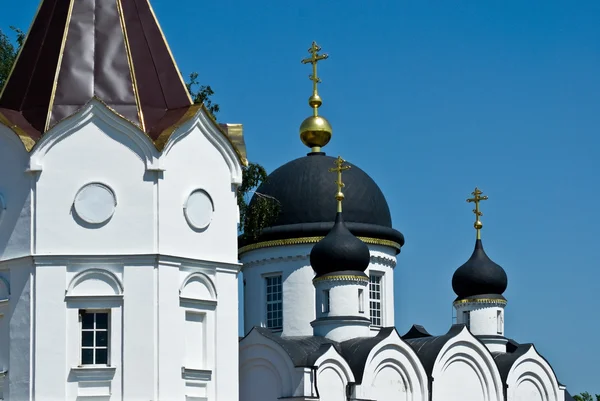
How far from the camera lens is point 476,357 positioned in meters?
28.4

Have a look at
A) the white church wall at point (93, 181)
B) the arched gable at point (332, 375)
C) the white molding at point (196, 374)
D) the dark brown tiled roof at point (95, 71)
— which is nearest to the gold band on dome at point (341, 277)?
the arched gable at point (332, 375)

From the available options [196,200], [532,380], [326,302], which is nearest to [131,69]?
[196,200]

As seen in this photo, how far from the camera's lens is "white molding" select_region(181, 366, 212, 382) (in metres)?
19.7

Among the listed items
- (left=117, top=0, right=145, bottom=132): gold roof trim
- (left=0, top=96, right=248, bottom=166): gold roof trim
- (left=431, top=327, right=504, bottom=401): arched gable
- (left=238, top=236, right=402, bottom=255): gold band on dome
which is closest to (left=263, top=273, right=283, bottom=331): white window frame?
(left=238, top=236, right=402, bottom=255): gold band on dome

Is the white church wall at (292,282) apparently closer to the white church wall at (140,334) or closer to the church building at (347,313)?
the church building at (347,313)

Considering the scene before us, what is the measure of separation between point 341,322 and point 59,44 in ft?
28.4

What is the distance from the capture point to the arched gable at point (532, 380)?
95.0 ft

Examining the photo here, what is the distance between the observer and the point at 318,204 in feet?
97.5

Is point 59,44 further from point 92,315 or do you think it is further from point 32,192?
point 92,315

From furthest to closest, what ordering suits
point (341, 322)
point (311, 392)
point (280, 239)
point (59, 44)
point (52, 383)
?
point (280, 239) < point (341, 322) < point (311, 392) < point (59, 44) < point (52, 383)

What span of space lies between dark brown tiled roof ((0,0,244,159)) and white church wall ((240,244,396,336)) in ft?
28.9

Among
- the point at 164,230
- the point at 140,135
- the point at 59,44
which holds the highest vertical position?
the point at 59,44

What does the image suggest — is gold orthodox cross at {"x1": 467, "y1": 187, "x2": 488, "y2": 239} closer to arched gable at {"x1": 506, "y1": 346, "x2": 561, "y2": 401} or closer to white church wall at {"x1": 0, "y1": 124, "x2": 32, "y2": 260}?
arched gable at {"x1": 506, "y1": 346, "x2": 561, "y2": 401}

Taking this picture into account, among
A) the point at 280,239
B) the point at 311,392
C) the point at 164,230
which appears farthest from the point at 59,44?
the point at 280,239
